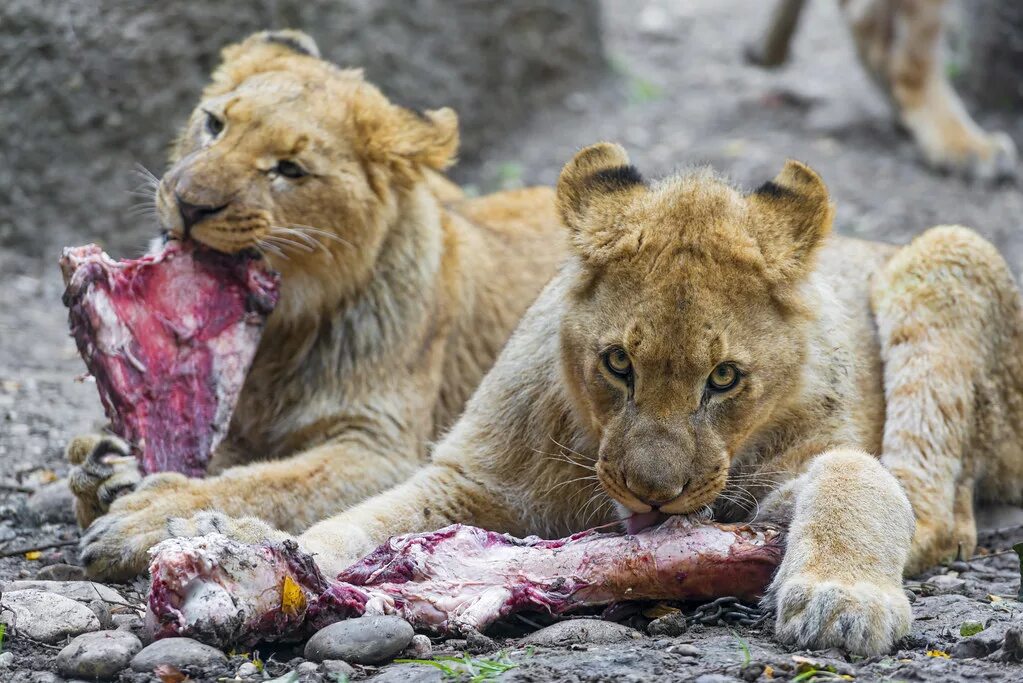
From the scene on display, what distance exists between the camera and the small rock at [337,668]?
12.7ft

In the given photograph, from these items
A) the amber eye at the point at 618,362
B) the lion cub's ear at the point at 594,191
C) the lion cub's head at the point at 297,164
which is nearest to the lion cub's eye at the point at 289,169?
the lion cub's head at the point at 297,164

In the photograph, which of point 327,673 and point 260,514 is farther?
point 260,514

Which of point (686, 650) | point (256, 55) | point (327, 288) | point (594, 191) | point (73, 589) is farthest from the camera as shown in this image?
point (256, 55)

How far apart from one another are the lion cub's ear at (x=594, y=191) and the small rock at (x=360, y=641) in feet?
4.52

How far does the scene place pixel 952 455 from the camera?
554 centimetres

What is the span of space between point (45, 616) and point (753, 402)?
2.25m

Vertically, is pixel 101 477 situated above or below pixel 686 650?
above

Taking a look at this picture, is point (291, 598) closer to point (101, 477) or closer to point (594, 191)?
point (101, 477)

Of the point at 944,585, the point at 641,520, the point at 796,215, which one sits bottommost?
the point at 944,585

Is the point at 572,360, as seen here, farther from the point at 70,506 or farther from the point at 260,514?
the point at 70,506

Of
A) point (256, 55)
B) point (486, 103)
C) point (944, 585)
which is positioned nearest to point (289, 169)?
point (256, 55)

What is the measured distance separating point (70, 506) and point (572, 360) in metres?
2.39

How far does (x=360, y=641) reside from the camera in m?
4.01

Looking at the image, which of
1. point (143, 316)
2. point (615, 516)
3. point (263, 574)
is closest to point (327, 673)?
point (263, 574)
